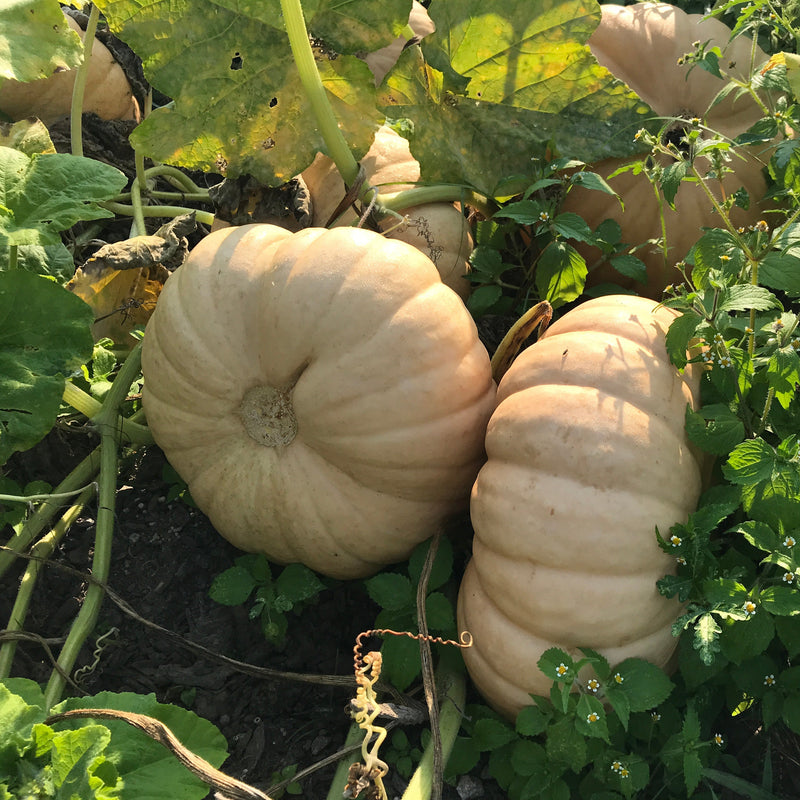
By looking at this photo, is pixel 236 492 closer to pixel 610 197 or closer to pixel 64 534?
pixel 64 534

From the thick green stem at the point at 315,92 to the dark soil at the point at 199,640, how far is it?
1.07m

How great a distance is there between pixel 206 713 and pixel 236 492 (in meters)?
0.54

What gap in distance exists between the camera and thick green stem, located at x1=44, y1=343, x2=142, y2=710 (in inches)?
77.1

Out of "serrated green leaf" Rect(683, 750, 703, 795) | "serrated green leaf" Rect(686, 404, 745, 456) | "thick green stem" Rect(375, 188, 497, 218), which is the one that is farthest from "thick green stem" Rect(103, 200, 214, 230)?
"serrated green leaf" Rect(683, 750, 703, 795)

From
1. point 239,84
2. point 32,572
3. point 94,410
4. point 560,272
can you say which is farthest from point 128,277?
point 560,272

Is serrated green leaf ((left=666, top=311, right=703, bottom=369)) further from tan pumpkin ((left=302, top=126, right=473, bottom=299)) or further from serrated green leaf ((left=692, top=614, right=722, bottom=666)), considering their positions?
tan pumpkin ((left=302, top=126, right=473, bottom=299))

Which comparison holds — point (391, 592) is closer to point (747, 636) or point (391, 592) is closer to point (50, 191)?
point (747, 636)

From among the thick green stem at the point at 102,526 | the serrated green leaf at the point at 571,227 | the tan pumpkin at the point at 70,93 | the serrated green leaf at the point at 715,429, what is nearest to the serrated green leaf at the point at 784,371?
the serrated green leaf at the point at 715,429

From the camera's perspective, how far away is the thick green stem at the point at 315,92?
212 centimetres

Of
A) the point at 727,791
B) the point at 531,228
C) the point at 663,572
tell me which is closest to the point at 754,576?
the point at 663,572

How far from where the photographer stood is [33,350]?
195cm

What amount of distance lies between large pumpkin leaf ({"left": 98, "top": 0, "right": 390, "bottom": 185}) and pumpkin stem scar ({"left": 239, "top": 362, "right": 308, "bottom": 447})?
72cm

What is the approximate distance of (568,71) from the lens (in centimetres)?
241

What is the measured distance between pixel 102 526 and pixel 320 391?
0.75 metres
